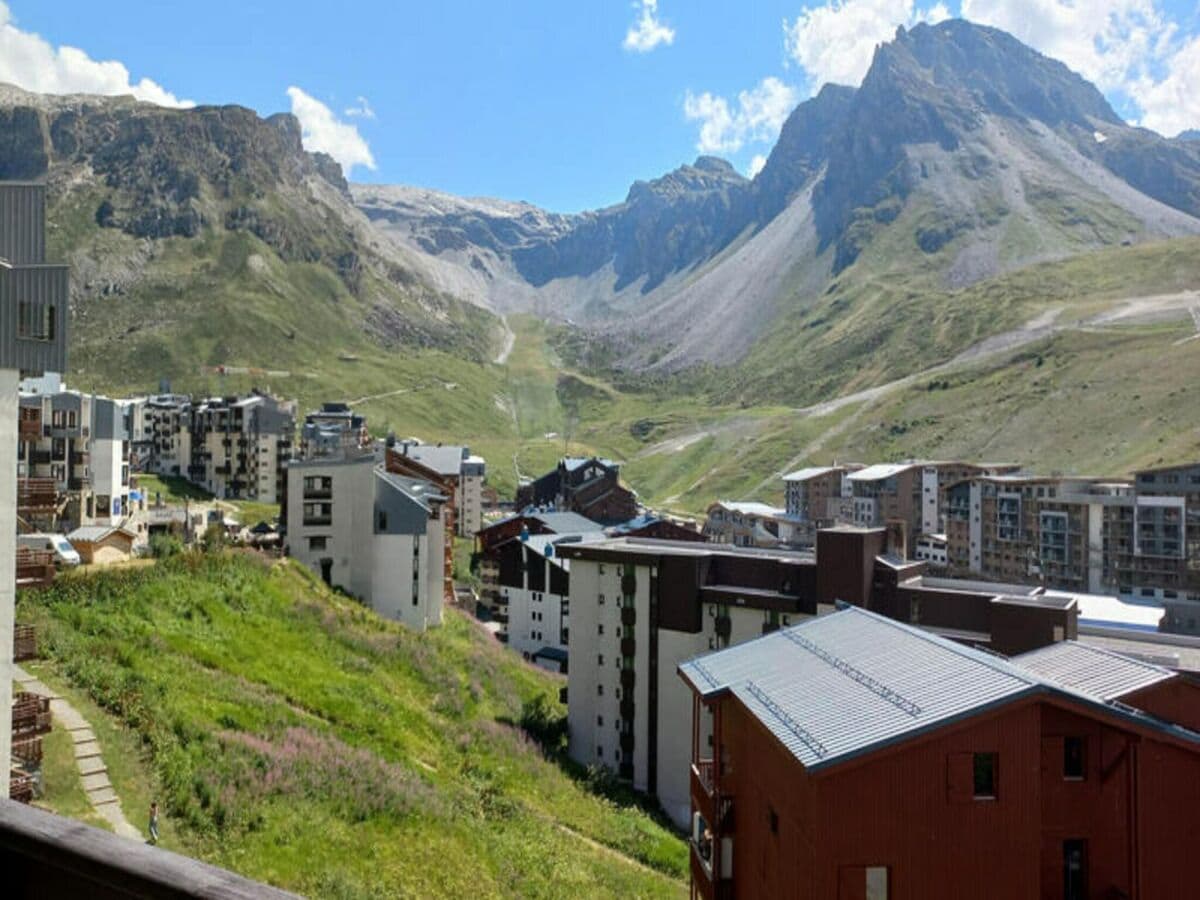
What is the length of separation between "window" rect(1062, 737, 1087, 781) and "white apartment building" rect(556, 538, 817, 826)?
25393mm

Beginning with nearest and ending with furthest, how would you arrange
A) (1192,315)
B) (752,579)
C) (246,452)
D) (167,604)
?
(167,604) → (752,579) → (246,452) → (1192,315)

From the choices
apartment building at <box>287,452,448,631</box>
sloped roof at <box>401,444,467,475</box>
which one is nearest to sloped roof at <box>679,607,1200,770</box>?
apartment building at <box>287,452,448,631</box>

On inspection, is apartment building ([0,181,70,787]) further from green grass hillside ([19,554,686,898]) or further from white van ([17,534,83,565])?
white van ([17,534,83,565])

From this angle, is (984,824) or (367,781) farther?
(367,781)

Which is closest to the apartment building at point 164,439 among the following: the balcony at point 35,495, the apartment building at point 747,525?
the apartment building at point 747,525

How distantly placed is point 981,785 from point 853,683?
3176mm

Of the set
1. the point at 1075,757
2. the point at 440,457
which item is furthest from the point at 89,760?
the point at 440,457

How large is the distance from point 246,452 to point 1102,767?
304ft

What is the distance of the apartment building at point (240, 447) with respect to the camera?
308 ft

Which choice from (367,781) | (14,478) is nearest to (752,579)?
(367,781)

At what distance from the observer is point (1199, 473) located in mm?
77750

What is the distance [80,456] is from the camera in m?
60.9

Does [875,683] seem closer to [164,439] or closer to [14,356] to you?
[14,356]

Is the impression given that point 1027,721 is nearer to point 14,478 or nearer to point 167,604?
point 14,478
